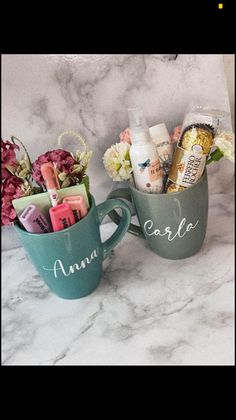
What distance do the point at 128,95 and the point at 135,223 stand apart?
0.77 ft

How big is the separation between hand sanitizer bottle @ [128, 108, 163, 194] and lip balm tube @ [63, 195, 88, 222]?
A: 0.10 m

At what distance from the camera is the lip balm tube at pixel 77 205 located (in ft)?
1.86

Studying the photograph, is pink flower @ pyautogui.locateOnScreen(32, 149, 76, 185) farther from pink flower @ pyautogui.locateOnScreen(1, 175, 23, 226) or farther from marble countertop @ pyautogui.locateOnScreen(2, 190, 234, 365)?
marble countertop @ pyautogui.locateOnScreen(2, 190, 234, 365)

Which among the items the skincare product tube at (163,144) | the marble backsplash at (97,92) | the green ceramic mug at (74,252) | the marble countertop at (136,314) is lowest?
the marble countertop at (136,314)

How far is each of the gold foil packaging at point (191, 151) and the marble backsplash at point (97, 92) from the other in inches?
4.5

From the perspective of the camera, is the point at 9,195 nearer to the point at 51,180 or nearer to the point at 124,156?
the point at 51,180

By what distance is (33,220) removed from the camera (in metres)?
0.55

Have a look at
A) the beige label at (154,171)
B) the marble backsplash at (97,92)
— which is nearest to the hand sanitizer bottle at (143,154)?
the beige label at (154,171)

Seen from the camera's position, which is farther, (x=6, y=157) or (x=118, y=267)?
(x=118, y=267)

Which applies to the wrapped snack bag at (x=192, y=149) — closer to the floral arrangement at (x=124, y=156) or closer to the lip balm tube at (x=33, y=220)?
the floral arrangement at (x=124, y=156)

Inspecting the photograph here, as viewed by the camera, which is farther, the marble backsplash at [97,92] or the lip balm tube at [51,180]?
the marble backsplash at [97,92]

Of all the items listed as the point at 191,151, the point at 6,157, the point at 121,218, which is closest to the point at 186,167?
the point at 191,151

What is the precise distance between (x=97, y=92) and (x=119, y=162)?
145mm

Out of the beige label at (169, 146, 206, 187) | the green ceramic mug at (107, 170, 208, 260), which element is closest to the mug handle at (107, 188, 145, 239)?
the green ceramic mug at (107, 170, 208, 260)
